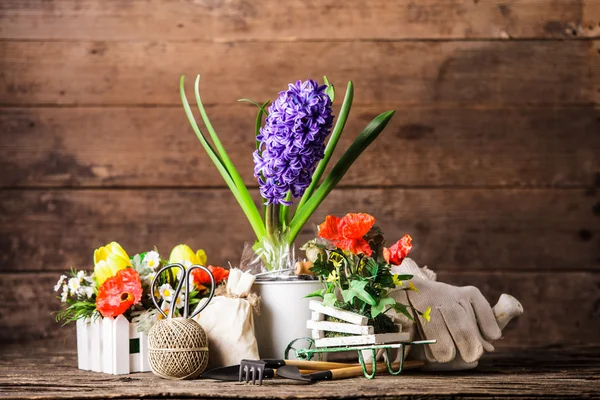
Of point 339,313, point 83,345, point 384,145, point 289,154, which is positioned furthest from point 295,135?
point 384,145

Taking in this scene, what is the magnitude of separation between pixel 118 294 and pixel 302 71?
0.74m

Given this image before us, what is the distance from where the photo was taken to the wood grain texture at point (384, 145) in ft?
5.26

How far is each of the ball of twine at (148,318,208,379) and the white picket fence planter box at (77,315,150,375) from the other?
0.10 metres

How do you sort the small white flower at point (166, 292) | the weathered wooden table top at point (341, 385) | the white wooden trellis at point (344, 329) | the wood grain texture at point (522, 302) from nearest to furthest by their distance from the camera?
the weathered wooden table top at point (341, 385) → the white wooden trellis at point (344, 329) → the small white flower at point (166, 292) → the wood grain texture at point (522, 302)

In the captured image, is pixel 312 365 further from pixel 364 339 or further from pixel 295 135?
pixel 295 135

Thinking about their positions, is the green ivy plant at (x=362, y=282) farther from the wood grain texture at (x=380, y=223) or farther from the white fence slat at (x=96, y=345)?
the wood grain texture at (x=380, y=223)

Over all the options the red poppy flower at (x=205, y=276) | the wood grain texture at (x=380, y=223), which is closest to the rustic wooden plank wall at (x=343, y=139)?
the wood grain texture at (x=380, y=223)

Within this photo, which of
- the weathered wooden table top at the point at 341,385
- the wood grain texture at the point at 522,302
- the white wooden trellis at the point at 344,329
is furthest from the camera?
the wood grain texture at the point at 522,302

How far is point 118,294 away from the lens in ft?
3.53

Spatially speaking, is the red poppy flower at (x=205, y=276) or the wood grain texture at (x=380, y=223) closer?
the red poppy flower at (x=205, y=276)

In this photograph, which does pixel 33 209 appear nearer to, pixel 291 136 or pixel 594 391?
pixel 291 136

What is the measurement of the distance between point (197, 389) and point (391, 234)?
0.78m

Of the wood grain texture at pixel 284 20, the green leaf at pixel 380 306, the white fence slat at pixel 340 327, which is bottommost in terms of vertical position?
the white fence slat at pixel 340 327

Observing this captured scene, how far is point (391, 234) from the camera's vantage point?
5.28 ft
